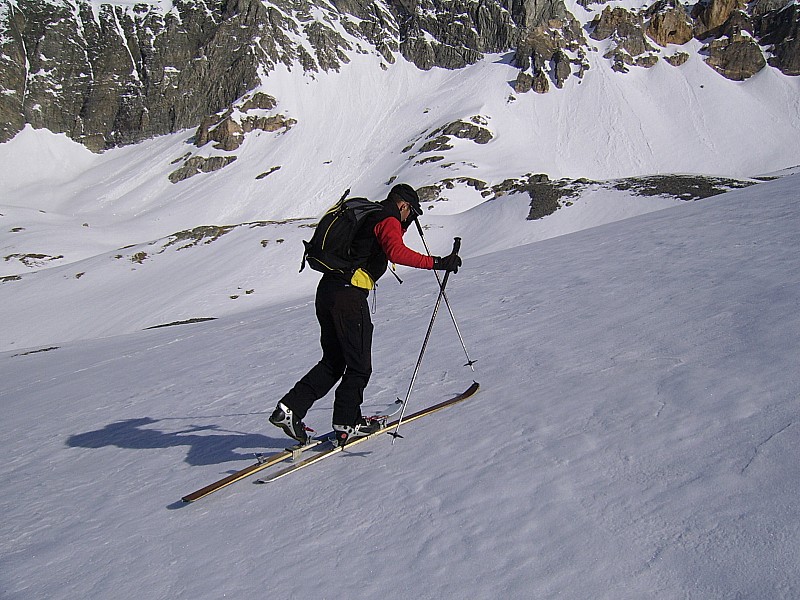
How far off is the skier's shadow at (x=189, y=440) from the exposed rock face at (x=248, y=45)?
81557mm

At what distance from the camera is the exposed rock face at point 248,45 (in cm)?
8469

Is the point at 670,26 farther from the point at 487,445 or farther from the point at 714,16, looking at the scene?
the point at 487,445

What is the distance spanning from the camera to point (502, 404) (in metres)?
4.14

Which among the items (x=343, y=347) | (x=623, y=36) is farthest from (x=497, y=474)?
(x=623, y=36)

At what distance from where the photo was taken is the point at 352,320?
3.83 metres

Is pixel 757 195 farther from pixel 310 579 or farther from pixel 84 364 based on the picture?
pixel 84 364

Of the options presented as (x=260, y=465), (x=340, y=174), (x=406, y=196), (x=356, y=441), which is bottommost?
(x=340, y=174)

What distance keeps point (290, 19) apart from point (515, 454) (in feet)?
363

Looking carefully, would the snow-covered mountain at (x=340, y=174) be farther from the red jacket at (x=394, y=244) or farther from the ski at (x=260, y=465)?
the red jacket at (x=394, y=244)

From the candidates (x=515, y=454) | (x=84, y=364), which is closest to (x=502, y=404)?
(x=515, y=454)

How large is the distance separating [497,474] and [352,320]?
1.41 meters

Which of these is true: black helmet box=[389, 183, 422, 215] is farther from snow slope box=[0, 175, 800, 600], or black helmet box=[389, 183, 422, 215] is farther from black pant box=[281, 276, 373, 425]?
snow slope box=[0, 175, 800, 600]

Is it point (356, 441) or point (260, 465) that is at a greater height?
point (260, 465)

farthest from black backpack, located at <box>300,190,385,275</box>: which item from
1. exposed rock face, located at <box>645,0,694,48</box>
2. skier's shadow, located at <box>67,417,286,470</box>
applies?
exposed rock face, located at <box>645,0,694,48</box>
